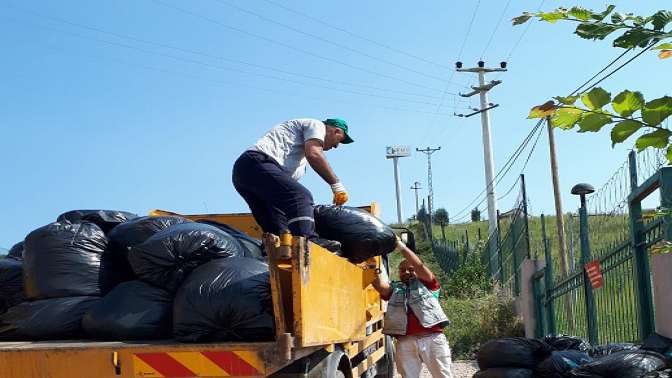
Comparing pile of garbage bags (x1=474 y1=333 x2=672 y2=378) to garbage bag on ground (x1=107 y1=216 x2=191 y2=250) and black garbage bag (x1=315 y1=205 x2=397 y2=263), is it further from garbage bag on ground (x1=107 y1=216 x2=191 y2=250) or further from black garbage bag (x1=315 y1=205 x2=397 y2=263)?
garbage bag on ground (x1=107 y1=216 x2=191 y2=250)

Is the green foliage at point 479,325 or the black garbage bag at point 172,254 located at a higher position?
the black garbage bag at point 172,254

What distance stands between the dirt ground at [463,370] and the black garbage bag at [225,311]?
611 cm

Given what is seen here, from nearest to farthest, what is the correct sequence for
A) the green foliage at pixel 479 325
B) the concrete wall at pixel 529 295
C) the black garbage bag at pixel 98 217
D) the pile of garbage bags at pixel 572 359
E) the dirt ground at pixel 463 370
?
the pile of garbage bags at pixel 572 359 < the black garbage bag at pixel 98 217 < the dirt ground at pixel 463 370 < the concrete wall at pixel 529 295 < the green foliage at pixel 479 325

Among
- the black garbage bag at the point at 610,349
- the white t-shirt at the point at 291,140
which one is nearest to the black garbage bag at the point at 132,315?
the white t-shirt at the point at 291,140

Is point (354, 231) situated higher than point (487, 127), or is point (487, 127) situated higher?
point (487, 127)

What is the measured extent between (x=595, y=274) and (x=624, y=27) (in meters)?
5.64

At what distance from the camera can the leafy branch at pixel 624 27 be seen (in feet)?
4.78

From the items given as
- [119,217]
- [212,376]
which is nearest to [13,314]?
[119,217]

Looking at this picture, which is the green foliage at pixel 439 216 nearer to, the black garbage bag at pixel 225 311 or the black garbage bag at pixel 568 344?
the black garbage bag at pixel 568 344

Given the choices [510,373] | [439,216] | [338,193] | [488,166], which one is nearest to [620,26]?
[338,193]

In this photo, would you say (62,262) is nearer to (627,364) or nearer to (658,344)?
(627,364)

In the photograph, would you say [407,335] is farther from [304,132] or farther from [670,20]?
[670,20]

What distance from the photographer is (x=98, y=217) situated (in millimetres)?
4789

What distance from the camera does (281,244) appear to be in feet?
10.7
